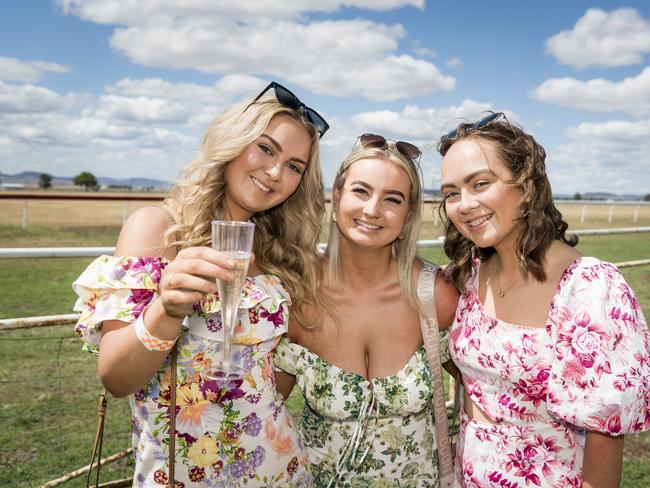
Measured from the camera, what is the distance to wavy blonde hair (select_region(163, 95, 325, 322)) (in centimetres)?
200

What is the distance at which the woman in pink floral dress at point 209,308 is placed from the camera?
1.61 m

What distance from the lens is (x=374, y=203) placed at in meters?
2.43

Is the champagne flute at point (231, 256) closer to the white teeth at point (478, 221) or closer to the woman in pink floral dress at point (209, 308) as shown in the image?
the woman in pink floral dress at point (209, 308)

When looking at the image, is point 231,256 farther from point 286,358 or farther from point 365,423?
point 365,423

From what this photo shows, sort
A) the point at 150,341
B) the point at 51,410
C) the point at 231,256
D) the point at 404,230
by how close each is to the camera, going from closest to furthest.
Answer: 1. the point at 231,256
2. the point at 150,341
3. the point at 404,230
4. the point at 51,410

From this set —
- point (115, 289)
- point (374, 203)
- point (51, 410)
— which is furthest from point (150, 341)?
point (51, 410)

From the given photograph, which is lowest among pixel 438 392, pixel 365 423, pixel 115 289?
pixel 365 423

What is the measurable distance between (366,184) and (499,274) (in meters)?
0.72

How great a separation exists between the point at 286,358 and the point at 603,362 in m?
1.23

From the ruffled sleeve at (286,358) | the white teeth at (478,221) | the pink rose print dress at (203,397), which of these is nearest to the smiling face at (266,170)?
the pink rose print dress at (203,397)

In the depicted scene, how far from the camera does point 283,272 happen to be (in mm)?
2238

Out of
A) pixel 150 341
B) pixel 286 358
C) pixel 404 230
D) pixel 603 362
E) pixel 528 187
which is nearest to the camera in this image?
pixel 150 341

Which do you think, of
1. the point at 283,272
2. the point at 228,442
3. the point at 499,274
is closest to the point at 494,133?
the point at 499,274

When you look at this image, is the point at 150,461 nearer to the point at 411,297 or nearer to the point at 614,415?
the point at 411,297
